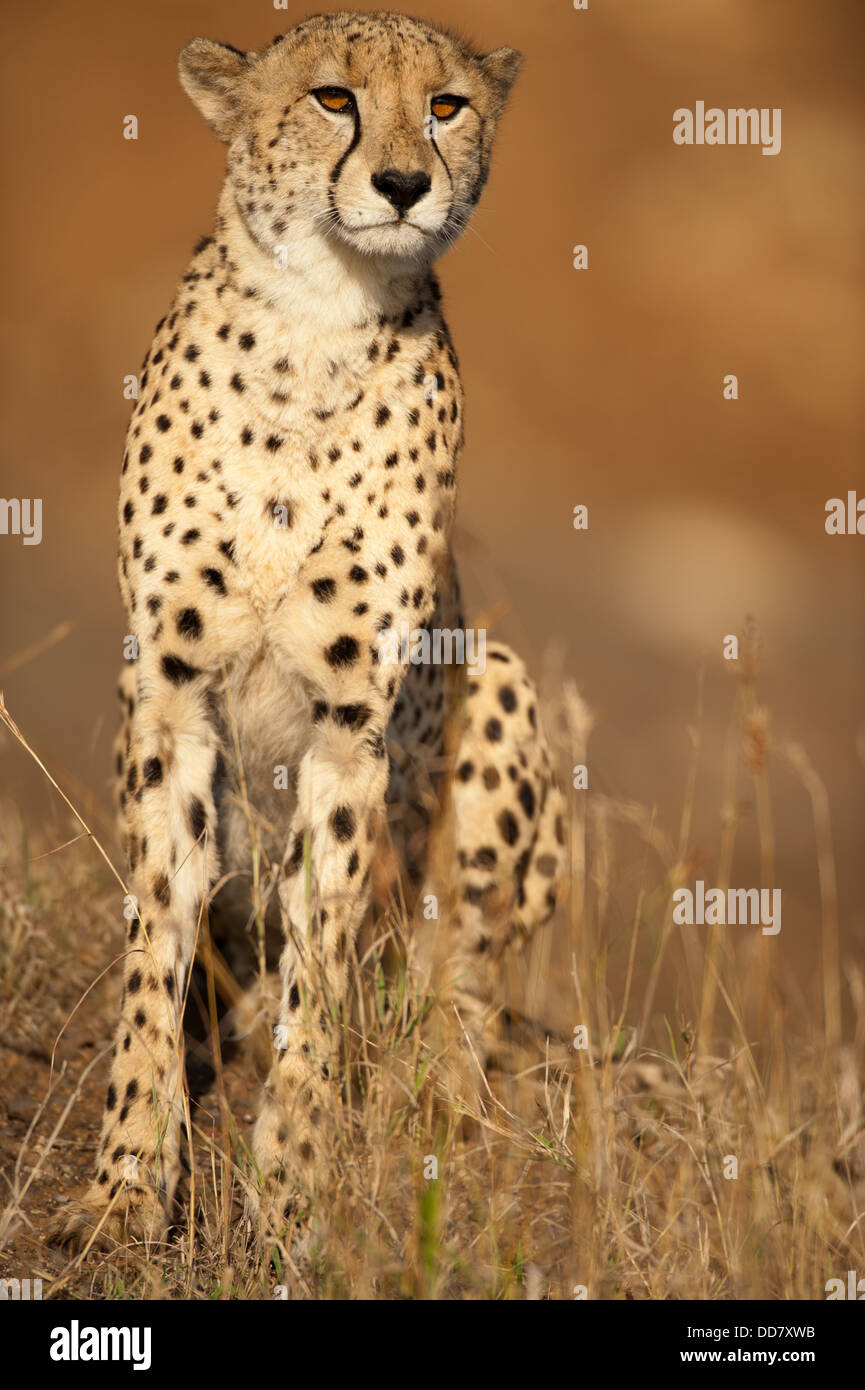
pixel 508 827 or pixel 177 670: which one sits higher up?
pixel 177 670

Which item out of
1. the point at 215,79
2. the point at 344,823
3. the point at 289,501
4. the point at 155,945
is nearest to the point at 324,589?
the point at 289,501

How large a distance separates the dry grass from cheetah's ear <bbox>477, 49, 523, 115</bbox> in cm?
123

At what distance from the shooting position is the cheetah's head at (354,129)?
235 centimetres

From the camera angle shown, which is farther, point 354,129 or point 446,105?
point 446,105

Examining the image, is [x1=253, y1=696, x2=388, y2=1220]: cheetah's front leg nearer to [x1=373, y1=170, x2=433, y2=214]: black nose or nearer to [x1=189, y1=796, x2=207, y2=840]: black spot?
[x1=189, y1=796, x2=207, y2=840]: black spot

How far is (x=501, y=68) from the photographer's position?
2758 mm

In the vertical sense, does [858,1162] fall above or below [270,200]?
below

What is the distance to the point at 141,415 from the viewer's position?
2639 mm

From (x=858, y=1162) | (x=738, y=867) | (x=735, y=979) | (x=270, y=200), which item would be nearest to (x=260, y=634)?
(x=270, y=200)

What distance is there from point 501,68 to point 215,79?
1.73 feet

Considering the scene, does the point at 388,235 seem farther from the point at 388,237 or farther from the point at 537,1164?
the point at 537,1164

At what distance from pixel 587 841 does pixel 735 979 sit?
823mm

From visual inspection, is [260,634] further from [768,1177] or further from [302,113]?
[768,1177]

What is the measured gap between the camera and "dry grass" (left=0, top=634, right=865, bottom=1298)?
1.91 m
